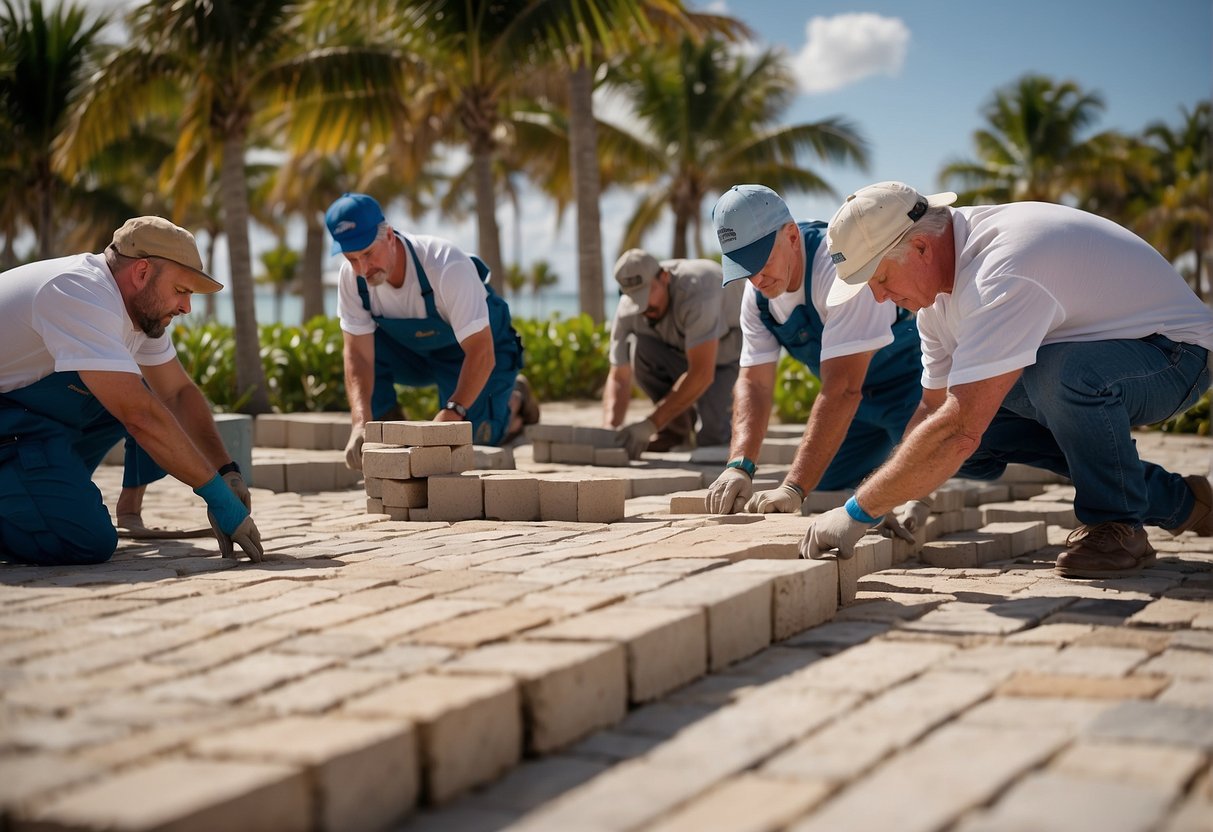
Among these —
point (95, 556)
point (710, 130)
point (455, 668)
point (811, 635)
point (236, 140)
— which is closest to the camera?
point (455, 668)

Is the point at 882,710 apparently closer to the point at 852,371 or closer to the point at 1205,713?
the point at 1205,713

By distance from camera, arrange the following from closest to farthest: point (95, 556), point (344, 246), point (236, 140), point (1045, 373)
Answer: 1. point (1045, 373)
2. point (95, 556)
3. point (344, 246)
4. point (236, 140)

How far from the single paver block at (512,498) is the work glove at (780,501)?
3.15 ft

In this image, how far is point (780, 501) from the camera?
4520 millimetres

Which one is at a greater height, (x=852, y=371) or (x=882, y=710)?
(x=852, y=371)

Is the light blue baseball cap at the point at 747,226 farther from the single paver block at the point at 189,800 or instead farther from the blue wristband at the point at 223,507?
the single paver block at the point at 189,800

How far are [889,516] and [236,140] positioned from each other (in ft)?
29.4

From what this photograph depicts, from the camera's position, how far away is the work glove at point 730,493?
15.4 feet

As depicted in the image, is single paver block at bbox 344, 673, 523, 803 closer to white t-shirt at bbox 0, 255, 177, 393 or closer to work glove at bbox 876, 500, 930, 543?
white t-shirt at bbox 0, 255, 177, 393

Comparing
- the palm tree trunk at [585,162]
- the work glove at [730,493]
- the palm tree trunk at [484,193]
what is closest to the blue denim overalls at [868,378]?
the work glove at [730,493]

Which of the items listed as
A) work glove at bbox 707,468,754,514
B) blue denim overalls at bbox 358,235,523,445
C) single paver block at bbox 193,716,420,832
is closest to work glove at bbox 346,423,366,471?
blue denim overalls at bbox 358,235,523,445

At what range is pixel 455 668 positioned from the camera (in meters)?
2.43

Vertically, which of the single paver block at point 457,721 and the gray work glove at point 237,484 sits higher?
the gray work glove at point 237,484

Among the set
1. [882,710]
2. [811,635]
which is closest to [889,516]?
[811,635]
